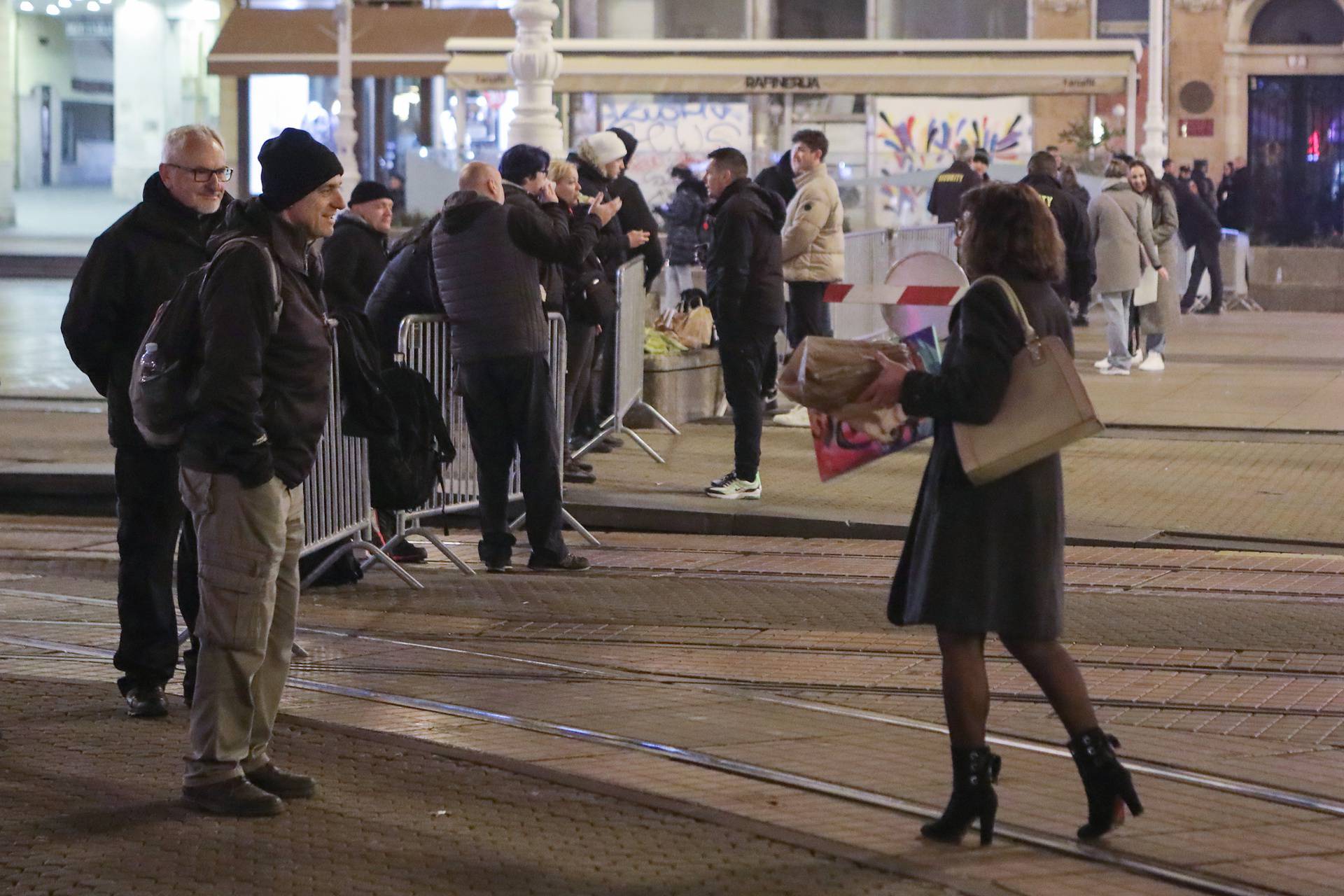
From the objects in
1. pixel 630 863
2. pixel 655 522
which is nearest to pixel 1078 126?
pixel 655 522

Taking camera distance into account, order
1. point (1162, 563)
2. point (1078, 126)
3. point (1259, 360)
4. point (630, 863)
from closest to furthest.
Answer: point (630, 863)
point (1162, 563)
point (1259, 360)
point (1078, 126)

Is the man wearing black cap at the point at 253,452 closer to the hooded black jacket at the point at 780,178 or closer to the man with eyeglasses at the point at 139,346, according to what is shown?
the man with eyeglasses at the point at 139,346

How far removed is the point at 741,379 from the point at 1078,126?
73.7 ft

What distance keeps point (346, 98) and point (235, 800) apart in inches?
1184

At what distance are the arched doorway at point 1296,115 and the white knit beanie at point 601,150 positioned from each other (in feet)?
89.6

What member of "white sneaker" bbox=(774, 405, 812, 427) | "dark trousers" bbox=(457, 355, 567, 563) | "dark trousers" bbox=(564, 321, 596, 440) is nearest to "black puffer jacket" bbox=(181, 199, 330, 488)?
"dark trousers" bbox=(457, 355, 567, 563)

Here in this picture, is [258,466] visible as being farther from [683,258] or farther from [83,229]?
[83,229]

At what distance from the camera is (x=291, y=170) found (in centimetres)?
527

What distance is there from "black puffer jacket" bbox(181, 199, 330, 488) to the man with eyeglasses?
930 millimetres

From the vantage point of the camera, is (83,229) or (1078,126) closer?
(1078,126)

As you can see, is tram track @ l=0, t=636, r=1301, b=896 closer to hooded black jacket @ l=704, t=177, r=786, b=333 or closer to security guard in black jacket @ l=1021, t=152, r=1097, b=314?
hooded black jacket @ l=704, t=177, r=786, b=333

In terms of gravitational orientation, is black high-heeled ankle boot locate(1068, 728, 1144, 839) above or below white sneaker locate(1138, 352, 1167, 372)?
below

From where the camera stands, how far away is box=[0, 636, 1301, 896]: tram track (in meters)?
4.85

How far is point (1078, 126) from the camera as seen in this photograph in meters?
31.9
